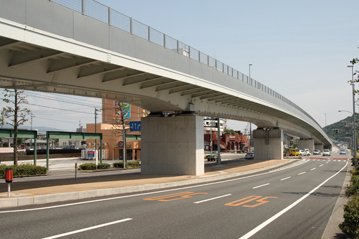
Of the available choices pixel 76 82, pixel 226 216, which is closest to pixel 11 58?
pixel 76 82

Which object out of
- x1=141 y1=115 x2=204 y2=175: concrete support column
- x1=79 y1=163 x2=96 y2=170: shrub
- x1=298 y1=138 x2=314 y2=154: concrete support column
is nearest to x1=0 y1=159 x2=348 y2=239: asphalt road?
x1=141 y1=115 x2=204 y2=175: concrete support column

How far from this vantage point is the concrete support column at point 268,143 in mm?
61750

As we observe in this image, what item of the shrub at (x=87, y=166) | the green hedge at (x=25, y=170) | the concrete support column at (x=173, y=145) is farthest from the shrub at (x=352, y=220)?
the shrub at (x=87, y=166)

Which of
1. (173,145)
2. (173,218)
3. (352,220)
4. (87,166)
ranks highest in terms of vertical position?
(173,145)

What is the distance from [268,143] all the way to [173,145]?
35.7 metres

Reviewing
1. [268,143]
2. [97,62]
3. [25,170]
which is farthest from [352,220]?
[268,143]

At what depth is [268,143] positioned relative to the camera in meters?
62.6

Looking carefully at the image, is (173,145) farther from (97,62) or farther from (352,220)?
(352,220)

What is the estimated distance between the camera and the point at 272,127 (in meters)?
61.9

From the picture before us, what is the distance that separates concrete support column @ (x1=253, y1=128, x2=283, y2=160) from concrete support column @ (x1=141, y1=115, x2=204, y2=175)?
110 feet

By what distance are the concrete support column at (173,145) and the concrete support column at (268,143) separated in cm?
3343

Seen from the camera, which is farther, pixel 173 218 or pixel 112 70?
pixel 112 70

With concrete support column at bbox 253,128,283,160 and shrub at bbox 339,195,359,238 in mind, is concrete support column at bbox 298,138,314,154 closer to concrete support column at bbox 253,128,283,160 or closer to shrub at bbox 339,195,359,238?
concrete support column at bbox 253,128,283,160

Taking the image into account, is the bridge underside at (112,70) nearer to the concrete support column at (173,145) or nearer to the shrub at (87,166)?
the concrete support column at (173,145)
